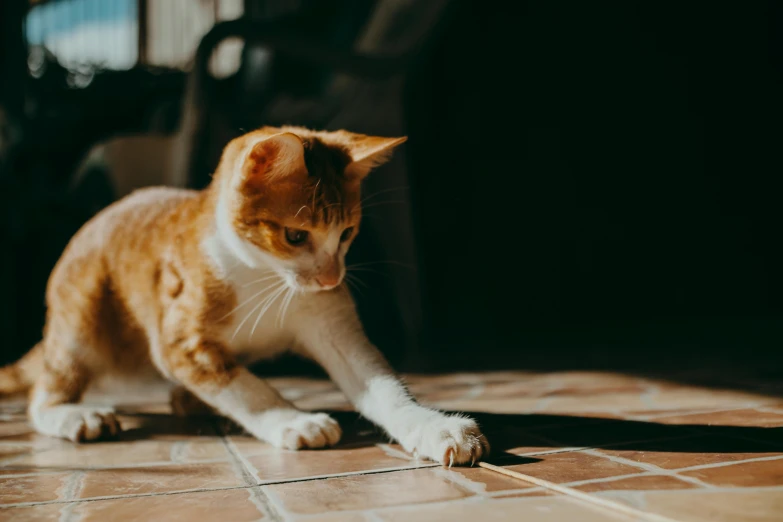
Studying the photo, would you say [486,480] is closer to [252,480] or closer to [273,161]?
[252,480]

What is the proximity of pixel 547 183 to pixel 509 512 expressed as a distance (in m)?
2.89

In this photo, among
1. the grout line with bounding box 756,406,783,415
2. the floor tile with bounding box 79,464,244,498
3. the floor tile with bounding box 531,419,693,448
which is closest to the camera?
the floor tile with bounding box 79,464,244,498

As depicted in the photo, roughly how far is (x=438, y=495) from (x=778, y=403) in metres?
1.15

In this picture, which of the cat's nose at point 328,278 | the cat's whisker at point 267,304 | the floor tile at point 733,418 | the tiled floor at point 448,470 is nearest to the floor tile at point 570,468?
the tiled floor at point 448,470

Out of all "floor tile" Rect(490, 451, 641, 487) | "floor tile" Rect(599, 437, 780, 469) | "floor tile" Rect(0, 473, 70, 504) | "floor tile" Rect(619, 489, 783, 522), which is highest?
"floor tile" Rect(599, 437, 780, 469)

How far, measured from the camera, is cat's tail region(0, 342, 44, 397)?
8.27 feet

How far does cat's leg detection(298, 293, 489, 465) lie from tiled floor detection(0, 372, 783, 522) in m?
0.05

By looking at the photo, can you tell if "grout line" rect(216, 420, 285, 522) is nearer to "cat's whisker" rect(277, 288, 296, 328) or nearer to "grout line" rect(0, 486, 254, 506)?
"grout line" rect(0, 486, 254, 506)

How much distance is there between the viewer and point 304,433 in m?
1.75

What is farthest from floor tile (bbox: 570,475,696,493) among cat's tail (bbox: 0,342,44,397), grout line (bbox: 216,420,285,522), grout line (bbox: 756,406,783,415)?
cat's tail (bbox: 0,342,44,397)

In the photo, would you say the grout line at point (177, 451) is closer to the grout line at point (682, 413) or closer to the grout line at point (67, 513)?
the grout line at point (67, 513)

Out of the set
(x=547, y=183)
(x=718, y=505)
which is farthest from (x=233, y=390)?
(x=547, y=183)

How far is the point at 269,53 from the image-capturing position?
549 centimetres

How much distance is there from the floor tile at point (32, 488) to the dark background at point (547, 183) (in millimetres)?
1727
